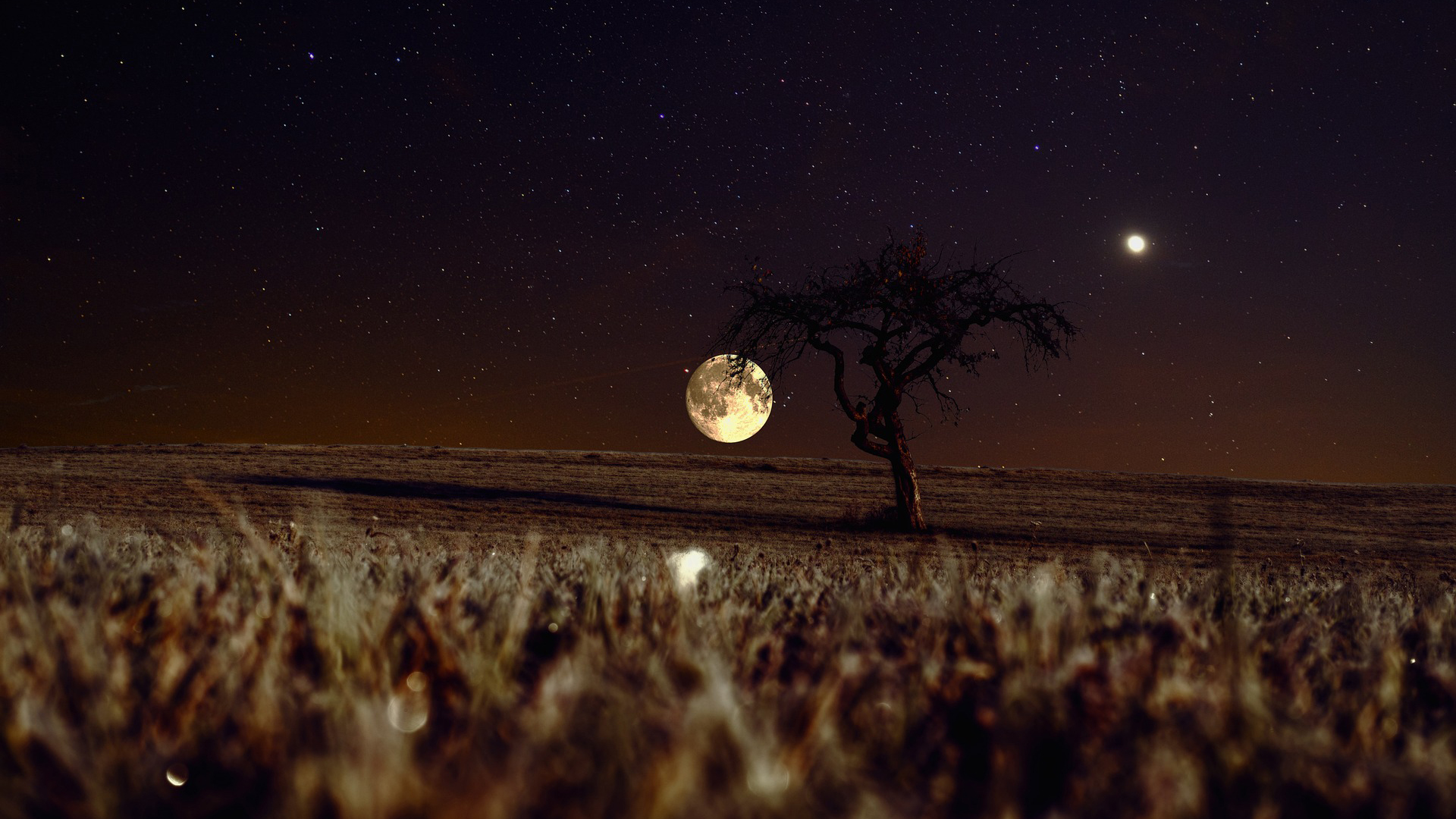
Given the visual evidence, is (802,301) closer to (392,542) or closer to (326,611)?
(392,542)

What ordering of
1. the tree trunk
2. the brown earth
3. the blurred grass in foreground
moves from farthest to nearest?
1. the tree trunk
2. the brown earth
3. the blurred grass in foreground

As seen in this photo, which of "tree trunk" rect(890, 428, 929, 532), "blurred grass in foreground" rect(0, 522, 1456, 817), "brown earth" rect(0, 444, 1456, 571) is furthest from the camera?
"tree trunk" rect(890, 428, 929, 532)

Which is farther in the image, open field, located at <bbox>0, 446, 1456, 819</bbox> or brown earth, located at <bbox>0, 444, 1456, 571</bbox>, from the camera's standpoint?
brown earth, located at <bbox>0, 444, 1456, 571</bbox>

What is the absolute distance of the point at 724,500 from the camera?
99.1 ft

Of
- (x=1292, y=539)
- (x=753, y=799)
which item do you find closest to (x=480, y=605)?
(x=753, y=799)

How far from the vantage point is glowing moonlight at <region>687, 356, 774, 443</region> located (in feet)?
90.0

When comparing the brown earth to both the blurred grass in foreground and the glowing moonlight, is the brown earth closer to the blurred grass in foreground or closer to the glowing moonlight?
the glowing moonlight

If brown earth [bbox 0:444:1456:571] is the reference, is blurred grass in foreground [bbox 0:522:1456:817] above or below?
above

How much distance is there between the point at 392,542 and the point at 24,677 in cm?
257

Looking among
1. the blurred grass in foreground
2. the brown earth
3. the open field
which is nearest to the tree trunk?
→ the brown earth

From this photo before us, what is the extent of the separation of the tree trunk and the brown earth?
0.82 m

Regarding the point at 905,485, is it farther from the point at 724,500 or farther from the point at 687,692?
the point at 687,692

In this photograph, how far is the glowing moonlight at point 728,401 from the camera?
27422mm

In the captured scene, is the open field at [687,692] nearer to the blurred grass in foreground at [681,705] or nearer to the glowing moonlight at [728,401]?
the blurred grass in foreground at [681,705]
